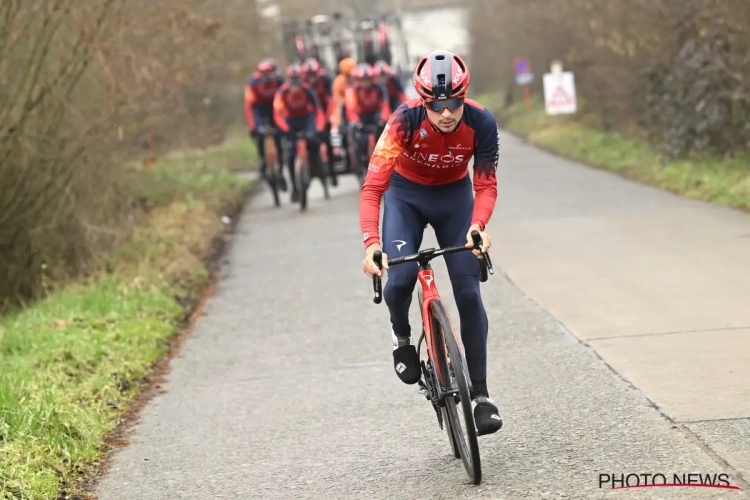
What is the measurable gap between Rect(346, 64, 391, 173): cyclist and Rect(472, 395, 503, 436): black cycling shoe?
13629 mm

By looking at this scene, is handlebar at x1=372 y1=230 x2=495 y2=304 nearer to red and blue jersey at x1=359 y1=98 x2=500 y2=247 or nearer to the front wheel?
red and blue jersey at x1=359 y1=98 x2=500 y2=247

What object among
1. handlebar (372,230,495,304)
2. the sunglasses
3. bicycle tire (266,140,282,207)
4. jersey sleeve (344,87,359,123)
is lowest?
bicycle tire (266,140,282,207)

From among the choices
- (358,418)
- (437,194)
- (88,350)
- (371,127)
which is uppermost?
(437,194)

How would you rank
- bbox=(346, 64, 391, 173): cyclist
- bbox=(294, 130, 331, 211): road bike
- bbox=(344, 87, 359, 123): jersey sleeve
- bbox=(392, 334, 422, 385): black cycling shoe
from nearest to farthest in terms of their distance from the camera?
bbox=(392, 334, 422, 385): black cycling shoe, bbox=(294, 130, 331, 211): road bike, bbox=(346, 64, 391, 173): cyclist, bbox=(344, 87, 359, 123): jersey sleeve

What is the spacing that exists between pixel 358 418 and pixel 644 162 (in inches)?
590

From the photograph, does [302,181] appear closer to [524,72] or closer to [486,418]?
[486,418]

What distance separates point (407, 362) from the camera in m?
6.26

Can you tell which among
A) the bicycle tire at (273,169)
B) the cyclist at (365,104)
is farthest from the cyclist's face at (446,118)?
the bicycle tire at (273,169)

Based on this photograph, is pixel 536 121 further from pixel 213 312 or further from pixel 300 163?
pixel 213 312

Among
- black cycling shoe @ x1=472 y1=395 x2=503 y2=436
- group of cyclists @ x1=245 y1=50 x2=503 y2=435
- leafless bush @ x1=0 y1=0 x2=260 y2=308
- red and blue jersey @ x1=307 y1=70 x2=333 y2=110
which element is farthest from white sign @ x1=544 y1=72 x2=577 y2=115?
black cycling shoe @ x1=472 y1=395 x2=503 y2=436

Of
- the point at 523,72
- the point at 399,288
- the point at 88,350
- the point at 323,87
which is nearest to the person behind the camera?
the point at 399,288

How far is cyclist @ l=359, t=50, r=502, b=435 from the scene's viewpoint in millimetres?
5707

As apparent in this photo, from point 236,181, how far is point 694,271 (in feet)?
50.3

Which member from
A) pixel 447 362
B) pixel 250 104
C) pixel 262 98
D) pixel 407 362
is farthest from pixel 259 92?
pixel 447 362
